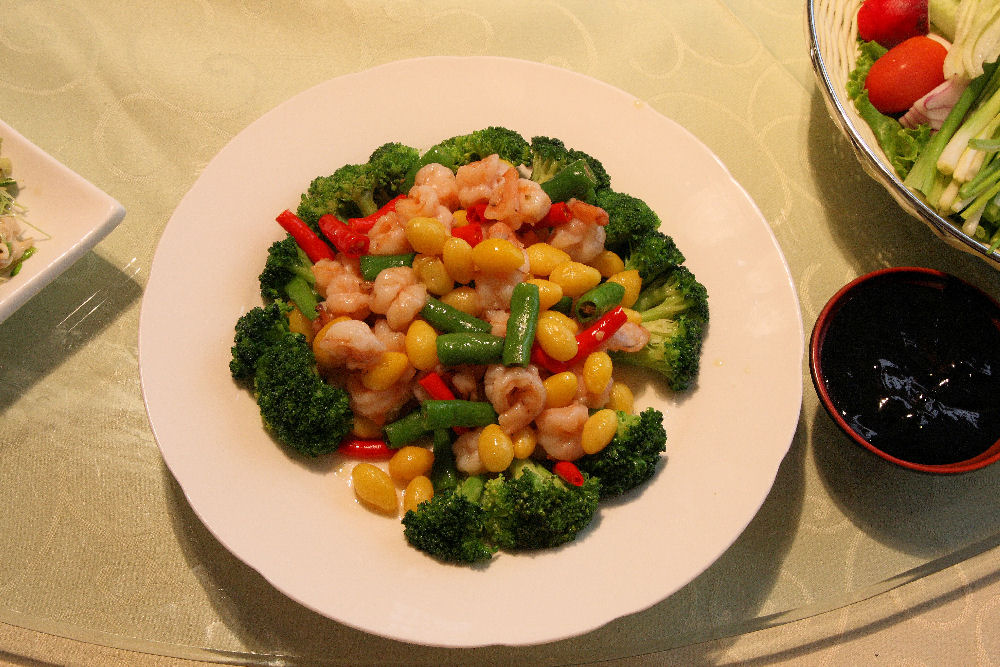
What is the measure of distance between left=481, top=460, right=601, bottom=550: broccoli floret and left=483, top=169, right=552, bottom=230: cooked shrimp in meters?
1.09

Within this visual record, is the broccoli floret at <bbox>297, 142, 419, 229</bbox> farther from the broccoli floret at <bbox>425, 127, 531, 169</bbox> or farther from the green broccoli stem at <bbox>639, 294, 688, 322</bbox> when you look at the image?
the green broccoli stem at <bbox>639, 294, 688, 322</bbox>

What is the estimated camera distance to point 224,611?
2.79 metres

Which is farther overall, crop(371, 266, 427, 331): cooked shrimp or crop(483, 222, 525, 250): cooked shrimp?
crop(483, 222, 525, 250): cooked shrimp

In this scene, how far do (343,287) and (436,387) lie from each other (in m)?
0.62

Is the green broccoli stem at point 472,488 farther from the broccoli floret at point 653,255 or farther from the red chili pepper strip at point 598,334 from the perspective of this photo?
the broccoli floret at point 653,255

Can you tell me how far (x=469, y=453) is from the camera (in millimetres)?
2707

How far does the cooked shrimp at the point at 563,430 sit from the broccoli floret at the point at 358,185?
131cm

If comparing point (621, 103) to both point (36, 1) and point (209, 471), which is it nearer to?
point (209, 471)

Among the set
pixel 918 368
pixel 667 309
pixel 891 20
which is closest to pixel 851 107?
pixel 891 20

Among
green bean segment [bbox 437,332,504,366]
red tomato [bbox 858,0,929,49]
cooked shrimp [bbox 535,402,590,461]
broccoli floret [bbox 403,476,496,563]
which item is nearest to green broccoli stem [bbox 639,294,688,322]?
cooked shrimp [bbox 535,402,590,461]

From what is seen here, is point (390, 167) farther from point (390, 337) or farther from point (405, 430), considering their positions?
point (405, 430)

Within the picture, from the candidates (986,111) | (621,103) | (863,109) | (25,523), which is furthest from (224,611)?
(986,111)

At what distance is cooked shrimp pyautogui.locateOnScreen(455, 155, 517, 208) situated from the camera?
295 cm

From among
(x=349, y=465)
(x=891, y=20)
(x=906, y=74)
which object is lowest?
(x=349, y=465)
